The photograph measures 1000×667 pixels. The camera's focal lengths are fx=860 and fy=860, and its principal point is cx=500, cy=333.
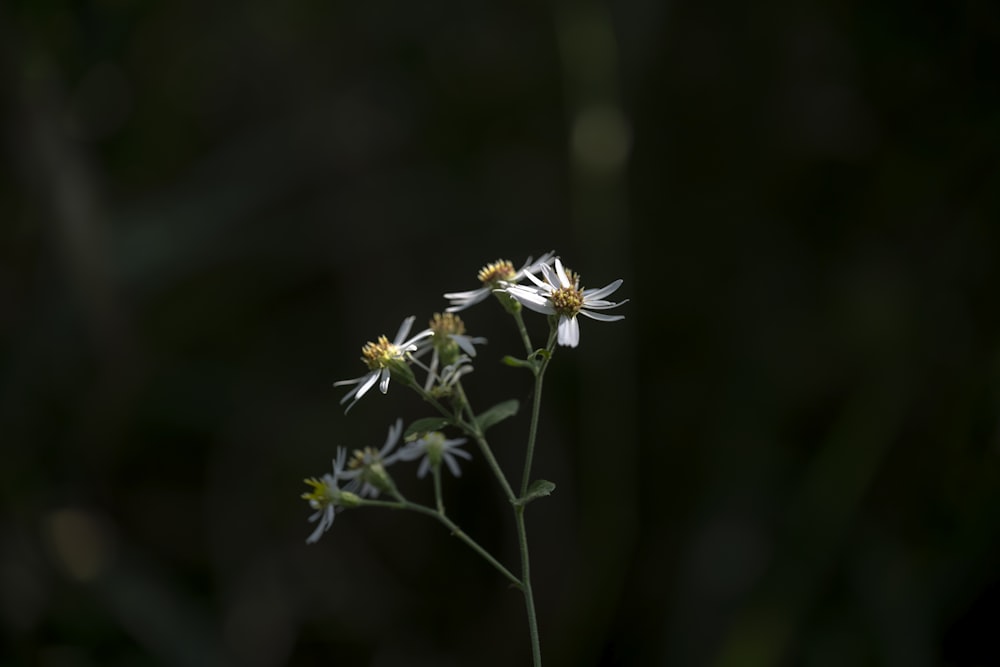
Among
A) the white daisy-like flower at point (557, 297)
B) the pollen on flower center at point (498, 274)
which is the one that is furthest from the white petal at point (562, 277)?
the pollen on flower center at point (498, 274)

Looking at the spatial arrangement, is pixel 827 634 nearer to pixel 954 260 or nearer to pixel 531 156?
pixel 954 260

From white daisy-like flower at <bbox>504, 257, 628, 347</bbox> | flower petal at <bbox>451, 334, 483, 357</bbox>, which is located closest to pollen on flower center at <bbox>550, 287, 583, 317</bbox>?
white daisy-like flower at <bbox>504, 257, 628, 347</bbox>

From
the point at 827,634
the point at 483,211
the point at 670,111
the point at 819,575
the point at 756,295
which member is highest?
the point at 670,111

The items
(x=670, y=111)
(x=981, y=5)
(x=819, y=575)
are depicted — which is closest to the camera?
(x=819, y=575)

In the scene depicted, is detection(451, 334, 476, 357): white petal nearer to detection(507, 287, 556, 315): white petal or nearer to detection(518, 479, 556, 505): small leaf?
detection(507, 287, 556, 315): white petal

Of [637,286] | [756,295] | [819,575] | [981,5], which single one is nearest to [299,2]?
[637,286]
